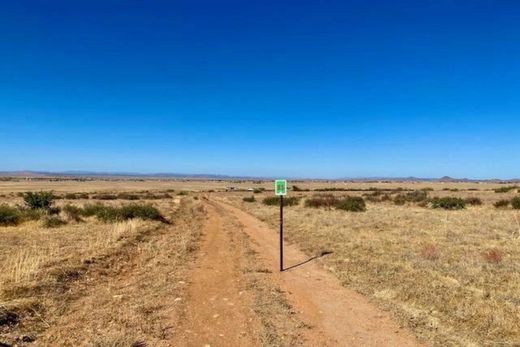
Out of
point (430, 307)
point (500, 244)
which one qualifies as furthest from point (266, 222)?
point (430, 307)

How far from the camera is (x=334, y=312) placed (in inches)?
364

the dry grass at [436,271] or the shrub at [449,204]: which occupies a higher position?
the shrub at [449,204]

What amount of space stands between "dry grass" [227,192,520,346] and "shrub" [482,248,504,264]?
0.10 feet

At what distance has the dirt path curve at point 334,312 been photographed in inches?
306

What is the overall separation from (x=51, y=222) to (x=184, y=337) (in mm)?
17394

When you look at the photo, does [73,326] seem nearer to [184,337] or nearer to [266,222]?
[184,337]

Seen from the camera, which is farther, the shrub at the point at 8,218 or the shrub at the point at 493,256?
the shrub at the point at 8,218

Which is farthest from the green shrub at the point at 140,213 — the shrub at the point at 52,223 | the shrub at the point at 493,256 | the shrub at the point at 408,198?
the shrub at the point at 408,198

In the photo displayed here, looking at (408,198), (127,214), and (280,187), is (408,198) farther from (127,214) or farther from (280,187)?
(280,187)

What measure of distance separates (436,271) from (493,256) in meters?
3.36

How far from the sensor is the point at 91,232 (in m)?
20.0

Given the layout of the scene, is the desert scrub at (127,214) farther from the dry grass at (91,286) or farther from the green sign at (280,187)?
the green sign at (280,187)

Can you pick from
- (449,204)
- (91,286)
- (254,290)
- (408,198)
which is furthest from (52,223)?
(408,198)

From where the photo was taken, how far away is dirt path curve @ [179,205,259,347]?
7.61 metres
